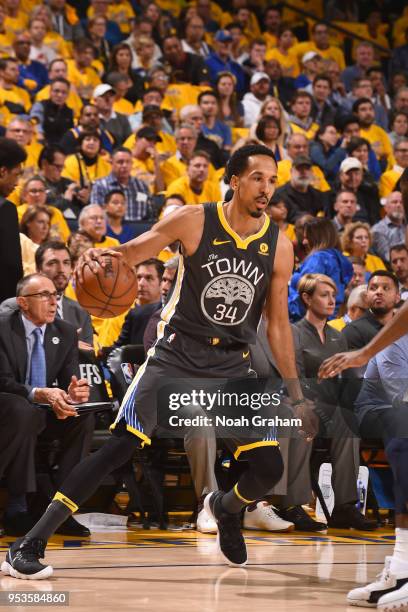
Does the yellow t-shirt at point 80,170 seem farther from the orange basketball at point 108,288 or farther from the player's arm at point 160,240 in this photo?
the orange basketball at point 108,288

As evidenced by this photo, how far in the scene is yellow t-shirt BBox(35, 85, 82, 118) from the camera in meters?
12.2

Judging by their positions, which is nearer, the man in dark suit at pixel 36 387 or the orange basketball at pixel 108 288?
the orange basketball at pixel 108 288

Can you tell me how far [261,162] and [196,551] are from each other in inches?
84.8

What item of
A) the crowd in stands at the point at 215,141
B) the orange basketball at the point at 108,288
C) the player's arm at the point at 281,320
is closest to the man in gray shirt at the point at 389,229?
the crowd in stands at the point at 215,141

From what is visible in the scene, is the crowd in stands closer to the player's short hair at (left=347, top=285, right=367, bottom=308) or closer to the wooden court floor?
the player's short hair at (left=347, top=285, right=367, bottom=308)

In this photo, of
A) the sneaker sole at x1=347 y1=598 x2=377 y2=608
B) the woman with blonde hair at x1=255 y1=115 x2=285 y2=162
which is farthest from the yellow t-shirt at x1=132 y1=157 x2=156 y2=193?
the sneaker sole at x1=347 y1=598 x2=377 y2=608

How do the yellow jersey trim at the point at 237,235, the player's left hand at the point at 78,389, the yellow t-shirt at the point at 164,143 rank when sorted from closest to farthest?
the yellow jersey trim at the point at 237,235
the player's left hand at the point at 78,389
the yellow t-shirt at the point at 164,143

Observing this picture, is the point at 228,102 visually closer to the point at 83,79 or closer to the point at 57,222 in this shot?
the point at 83,79

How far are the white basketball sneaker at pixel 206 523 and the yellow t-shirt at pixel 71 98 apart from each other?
701cm

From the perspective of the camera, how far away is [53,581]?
445 centimetres

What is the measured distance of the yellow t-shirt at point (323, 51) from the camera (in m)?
16.1

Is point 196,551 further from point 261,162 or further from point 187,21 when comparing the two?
point 187,21

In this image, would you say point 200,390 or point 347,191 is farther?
point 347,191

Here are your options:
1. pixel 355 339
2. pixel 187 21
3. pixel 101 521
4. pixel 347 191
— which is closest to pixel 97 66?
pixel 187 21
